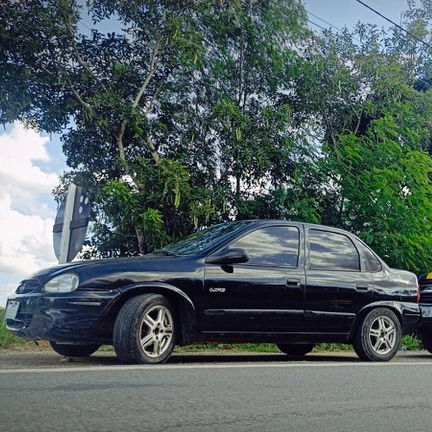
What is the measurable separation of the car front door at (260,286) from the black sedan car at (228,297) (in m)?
0.01

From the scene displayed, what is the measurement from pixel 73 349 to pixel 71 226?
3200mm

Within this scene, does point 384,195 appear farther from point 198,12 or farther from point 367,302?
point 367,302

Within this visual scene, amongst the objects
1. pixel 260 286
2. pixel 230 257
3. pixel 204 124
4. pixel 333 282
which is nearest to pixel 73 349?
pixel 230 257

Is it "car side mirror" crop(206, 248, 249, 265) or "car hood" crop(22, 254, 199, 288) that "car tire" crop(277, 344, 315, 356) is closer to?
"car side mirror" crop(206, 248, 249, 265)

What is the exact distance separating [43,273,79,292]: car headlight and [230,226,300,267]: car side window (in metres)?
1.80

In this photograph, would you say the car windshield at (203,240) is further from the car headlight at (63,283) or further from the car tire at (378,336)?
the car tire at (378,336)

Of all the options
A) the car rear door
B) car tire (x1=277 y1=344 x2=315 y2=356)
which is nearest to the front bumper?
the car rear door

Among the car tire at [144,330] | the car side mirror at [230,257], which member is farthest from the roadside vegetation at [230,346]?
the car side mirror at [230,257]

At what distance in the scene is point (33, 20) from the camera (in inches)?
613

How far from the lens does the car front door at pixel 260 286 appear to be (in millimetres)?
7969

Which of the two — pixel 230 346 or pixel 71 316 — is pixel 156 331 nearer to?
pixel 71 316

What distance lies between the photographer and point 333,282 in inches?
350

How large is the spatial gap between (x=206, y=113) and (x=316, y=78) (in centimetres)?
286

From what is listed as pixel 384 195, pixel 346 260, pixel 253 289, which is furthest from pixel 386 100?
pixel 253 289
